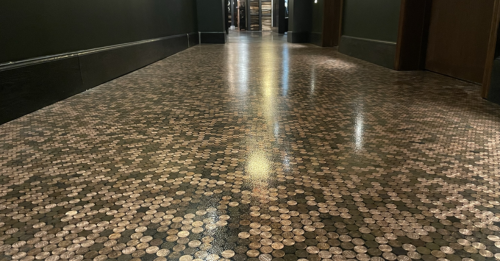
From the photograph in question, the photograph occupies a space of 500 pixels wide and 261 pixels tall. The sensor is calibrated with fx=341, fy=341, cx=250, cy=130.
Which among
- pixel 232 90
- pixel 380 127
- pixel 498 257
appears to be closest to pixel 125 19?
pixel 232 90

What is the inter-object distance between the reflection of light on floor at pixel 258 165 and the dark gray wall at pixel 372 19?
→ 4.18m

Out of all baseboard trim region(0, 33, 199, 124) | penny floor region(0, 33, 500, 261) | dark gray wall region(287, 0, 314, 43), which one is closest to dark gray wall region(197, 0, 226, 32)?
→ dark gray wall region(287, 0, 314, 43)

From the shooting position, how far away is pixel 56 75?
3164 millimetres

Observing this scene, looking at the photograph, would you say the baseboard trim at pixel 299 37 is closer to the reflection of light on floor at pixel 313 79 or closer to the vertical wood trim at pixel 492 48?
the reflection of light on floor at pixel 313 79

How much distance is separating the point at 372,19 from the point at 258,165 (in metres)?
5.14

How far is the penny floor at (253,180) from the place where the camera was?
1.13m

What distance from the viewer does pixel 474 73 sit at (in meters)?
3.97

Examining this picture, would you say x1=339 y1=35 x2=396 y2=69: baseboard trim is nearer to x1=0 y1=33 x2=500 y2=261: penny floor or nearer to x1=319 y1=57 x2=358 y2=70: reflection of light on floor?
x1=319 y1=57 x2=358 y2=70: reflection of light on floor

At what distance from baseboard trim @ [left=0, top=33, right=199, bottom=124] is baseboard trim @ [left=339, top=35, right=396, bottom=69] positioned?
3868mm

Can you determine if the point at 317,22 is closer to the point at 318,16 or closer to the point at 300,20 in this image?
the point at 318,16

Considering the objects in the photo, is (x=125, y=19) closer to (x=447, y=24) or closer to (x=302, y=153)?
(x=302, y=153)

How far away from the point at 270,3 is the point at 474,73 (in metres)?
18.7

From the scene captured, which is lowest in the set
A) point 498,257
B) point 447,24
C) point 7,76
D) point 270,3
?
point 498,257

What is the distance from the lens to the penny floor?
113 cm
